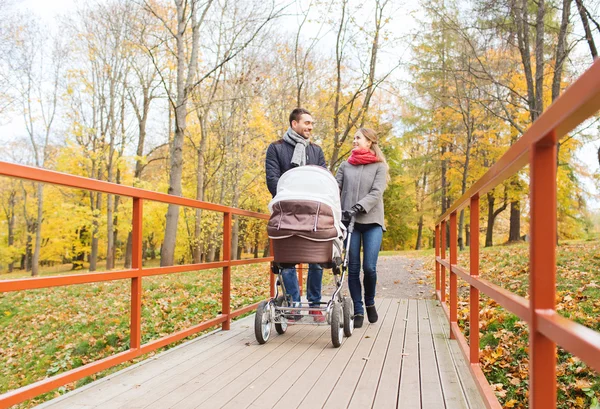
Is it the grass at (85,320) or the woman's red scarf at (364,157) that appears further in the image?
the grass at (85,320)

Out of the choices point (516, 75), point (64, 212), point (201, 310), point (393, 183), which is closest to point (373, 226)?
point (201, 310)

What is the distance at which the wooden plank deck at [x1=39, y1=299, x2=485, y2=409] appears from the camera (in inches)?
112

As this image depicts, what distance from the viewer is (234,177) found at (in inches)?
757

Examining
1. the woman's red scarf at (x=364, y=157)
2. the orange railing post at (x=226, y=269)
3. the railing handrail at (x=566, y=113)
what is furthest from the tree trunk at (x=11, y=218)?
the railing handrail at (x=566, y=113)

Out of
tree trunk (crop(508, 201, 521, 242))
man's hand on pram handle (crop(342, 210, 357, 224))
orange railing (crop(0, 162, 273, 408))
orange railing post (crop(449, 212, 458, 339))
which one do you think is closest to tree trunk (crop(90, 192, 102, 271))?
tree trunk (crop(508, 201, 521, 242))

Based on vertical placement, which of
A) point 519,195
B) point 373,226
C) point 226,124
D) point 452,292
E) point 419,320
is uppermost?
point 226,124

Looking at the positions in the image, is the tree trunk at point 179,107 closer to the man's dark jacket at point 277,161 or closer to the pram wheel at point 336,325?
the man's dark jacket at point 277,161

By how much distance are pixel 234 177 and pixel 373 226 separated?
14634 millimetres

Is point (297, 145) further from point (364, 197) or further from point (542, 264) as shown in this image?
point (542, 264)

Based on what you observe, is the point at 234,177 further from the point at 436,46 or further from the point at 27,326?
the point at 27,326

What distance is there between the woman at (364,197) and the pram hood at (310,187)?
2.44 ft

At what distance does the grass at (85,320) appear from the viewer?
6.20 m

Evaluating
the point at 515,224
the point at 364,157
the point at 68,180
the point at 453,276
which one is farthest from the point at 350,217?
the point at 515,224

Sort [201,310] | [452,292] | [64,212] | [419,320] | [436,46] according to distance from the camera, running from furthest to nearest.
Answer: [64,212]
[436,46]
[201,310]
[419,320]
[452,292]
